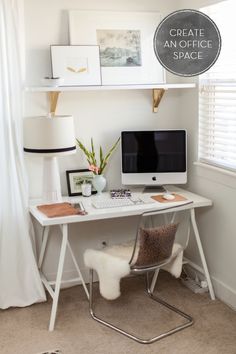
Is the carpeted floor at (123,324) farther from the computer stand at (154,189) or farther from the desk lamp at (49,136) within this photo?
the desk lamp at (49,136)

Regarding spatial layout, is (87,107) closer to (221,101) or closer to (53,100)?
(53,100)

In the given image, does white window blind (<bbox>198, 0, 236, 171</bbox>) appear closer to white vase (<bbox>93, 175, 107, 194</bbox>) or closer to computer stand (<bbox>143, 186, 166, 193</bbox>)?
computer stand (<bbox>143, 186, 166, 193</bbox>)

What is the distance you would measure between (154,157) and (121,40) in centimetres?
84

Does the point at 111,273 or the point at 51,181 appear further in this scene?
the point at 51,181

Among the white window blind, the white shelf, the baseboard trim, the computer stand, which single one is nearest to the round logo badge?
the white window blind

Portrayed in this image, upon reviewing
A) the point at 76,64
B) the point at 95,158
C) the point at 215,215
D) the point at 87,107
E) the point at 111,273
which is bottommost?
the point at 111,273

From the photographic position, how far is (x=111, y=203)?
307cm

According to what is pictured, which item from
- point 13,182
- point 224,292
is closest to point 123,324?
point 224,292

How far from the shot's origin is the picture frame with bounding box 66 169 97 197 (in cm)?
332

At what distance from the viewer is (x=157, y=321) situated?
2.95 m

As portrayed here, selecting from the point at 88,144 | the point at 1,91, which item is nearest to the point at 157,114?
the point at 88,144

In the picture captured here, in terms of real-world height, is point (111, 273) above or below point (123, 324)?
above

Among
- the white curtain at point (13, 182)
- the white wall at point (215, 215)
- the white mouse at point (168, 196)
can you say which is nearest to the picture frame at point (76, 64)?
the white curtain at point (13, 182)

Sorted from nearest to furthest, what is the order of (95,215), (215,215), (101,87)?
(95,215), (101,87), (215,215)
